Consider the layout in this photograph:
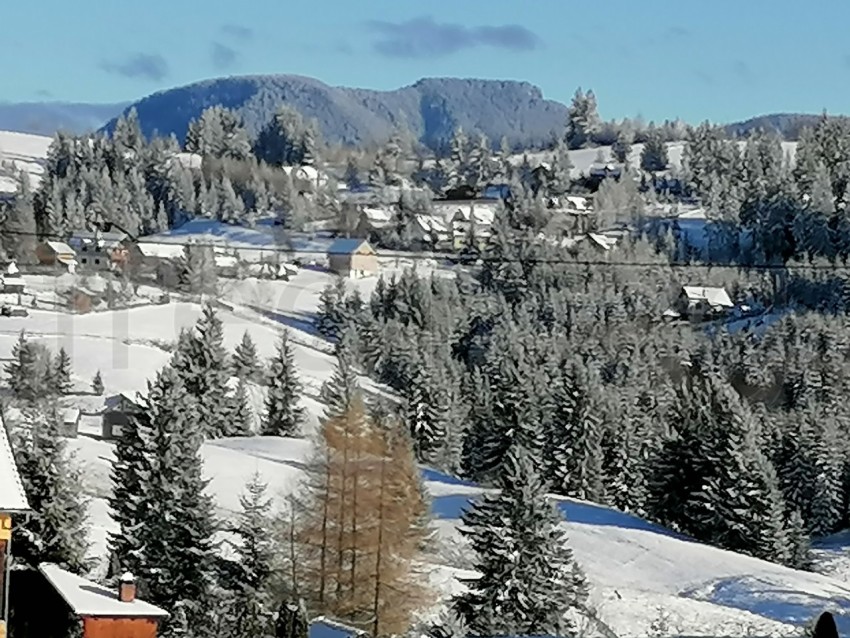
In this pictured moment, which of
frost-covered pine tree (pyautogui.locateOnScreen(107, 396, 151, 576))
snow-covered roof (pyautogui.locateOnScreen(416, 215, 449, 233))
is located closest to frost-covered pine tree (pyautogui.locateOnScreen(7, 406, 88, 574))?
frost-covered pine tree (pyautogui.locateOnScreen(107, 396, 151, 576))

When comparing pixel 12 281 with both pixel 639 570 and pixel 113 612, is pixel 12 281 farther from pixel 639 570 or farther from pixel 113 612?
pixel 113 612

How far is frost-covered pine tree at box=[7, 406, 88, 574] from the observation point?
1959 centimetres

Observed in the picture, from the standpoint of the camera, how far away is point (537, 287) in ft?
271

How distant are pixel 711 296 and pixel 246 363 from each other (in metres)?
37.0

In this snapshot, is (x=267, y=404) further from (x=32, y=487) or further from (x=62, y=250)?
(x=62, y=250)

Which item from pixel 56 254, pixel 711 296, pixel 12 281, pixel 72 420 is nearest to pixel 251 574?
pixel 72 420

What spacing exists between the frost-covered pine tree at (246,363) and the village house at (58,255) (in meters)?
23.5

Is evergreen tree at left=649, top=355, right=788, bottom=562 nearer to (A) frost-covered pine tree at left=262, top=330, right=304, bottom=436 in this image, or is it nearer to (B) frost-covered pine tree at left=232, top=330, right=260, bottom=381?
(A) frost-covered pine tree at left=262, top=330, right=304, bottom=436

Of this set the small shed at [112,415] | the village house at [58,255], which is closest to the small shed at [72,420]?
the small shed at [112,415]

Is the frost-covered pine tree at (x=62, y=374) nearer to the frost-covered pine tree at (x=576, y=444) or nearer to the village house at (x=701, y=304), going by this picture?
the frost-covered pine tree at (x=576, y=444)

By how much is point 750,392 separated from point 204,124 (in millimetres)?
83055

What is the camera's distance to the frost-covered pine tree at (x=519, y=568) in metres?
19.3

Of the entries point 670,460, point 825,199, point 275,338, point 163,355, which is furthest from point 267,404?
point 825,199

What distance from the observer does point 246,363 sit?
52500mm
